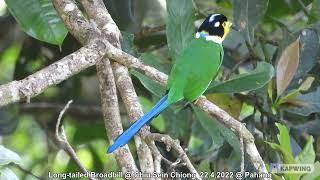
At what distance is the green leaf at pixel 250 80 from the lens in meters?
1.70

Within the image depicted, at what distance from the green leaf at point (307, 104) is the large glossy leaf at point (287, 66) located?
0.13 metres

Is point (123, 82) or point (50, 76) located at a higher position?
point (50, 76)

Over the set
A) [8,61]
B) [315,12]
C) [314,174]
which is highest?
[315,12]

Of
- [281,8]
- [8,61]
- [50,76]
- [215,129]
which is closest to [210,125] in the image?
[215,129]

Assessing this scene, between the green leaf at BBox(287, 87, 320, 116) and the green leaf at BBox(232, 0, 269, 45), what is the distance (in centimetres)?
24

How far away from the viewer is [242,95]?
Result: 2.13m

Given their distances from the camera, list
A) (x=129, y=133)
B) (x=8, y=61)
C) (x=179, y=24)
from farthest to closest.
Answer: (x=8, y=61) → (x=179, y=24) → (x=129, y=133)

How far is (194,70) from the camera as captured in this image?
1.77 metres

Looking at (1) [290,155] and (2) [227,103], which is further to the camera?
(2) [227,103]

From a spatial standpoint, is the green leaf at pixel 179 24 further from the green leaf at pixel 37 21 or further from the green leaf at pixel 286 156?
the green leaf at pixel 286 156

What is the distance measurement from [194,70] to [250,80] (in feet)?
0.50

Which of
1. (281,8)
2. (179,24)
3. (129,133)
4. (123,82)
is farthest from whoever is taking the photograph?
(281,8)

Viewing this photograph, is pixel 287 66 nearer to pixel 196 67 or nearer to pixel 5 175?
pixel 196 67

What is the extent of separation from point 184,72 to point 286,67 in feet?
0.98
